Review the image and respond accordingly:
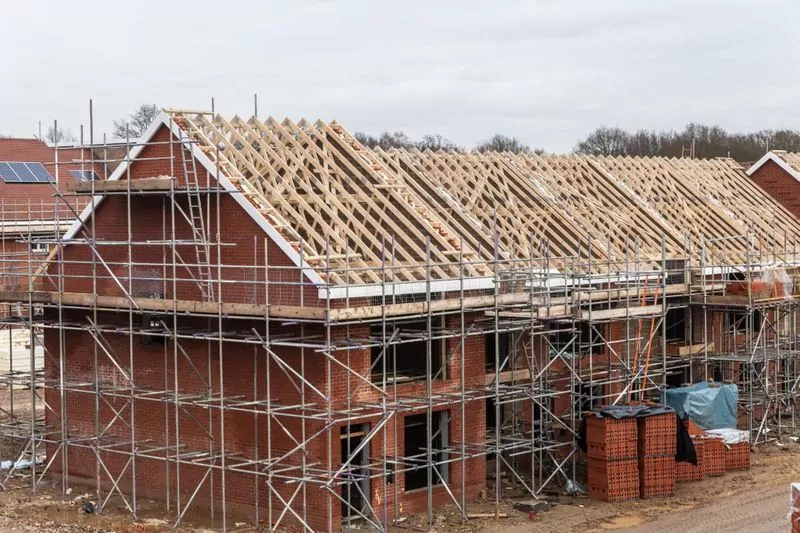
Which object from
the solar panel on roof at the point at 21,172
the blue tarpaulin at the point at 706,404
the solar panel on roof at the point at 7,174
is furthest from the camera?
the solar panel on roof at the point at 21,172

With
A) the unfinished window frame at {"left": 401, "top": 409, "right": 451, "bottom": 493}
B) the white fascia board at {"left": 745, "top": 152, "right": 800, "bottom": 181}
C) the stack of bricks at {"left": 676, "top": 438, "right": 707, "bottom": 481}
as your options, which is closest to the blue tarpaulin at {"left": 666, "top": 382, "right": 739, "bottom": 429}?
the stack of bricks at {"left": 676, "top": 438, "right": 707, "bottom": 481}

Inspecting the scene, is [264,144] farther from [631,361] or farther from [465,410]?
[631,361]

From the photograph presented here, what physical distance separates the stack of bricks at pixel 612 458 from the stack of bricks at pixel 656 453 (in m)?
0.19

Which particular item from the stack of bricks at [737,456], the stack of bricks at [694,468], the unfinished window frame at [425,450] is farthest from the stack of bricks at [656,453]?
the unfinished window frame at [425,450]

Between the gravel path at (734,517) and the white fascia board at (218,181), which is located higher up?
the white fascia board at (218,181)

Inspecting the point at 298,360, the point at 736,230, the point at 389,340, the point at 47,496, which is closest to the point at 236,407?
the point at 298,360

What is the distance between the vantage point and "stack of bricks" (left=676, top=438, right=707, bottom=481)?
26219 millimetres

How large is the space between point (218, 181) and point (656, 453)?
10.2 meters

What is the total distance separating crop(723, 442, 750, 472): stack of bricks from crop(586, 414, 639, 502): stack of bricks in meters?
3.68

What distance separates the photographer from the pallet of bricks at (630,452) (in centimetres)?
2431

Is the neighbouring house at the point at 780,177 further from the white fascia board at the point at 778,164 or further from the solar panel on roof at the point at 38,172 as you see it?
the solar panel on roof at the point at 38,172

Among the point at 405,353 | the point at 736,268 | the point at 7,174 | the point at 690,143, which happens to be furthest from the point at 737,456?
the point at 690,143

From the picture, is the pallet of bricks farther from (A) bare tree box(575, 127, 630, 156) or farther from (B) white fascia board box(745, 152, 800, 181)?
(A) bare tree box(575, 127, 630, 156)

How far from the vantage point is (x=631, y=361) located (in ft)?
94.3
